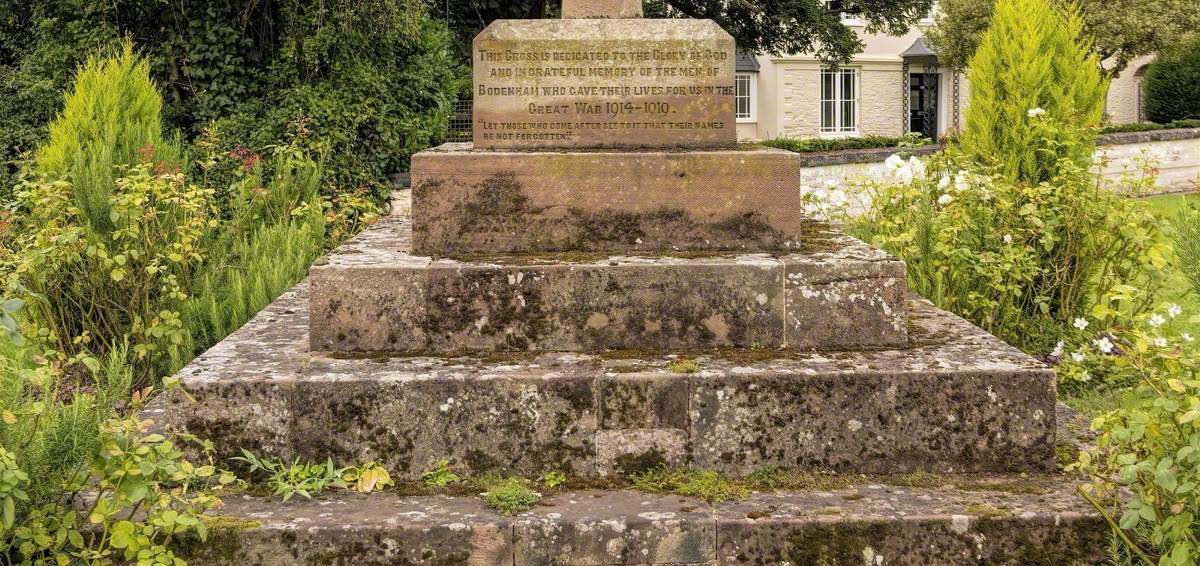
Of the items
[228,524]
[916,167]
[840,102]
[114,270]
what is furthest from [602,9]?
[840,102]

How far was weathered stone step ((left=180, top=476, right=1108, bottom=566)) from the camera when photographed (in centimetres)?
360

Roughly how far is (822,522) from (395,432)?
4.71ft

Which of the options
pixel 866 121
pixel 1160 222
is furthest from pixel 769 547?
pixel 866 121

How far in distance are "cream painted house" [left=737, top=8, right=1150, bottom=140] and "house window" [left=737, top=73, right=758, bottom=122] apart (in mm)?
27

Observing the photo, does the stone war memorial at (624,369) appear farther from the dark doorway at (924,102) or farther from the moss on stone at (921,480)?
the dark doorway at (924,102)

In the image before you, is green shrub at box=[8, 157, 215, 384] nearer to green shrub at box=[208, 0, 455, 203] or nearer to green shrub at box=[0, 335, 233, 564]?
green shrub at box=[0, 335, 233, 564]

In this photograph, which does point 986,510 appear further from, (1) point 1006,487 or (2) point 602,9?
(2) point 602,9

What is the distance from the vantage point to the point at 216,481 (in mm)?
4016

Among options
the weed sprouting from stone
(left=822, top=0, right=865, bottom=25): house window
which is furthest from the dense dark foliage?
(left=822, top=0, right=865, bottom=25): house window

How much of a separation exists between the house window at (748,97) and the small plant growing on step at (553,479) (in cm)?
2925

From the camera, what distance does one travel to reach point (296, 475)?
3.98 m

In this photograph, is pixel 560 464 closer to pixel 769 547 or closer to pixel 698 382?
pixel 698 382

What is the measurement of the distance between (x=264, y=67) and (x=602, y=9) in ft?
24.9

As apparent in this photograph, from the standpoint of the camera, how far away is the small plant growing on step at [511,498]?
3.75 meters
